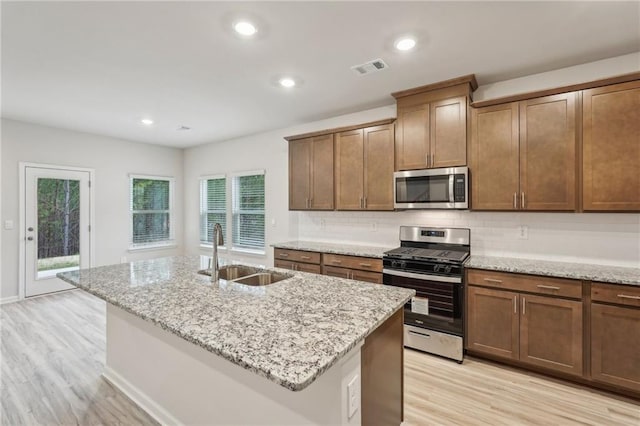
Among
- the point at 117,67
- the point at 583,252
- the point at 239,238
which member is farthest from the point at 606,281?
the point at 239,238

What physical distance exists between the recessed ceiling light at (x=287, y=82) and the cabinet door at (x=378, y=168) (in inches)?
40.5

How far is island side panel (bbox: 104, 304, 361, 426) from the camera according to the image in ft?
3.85

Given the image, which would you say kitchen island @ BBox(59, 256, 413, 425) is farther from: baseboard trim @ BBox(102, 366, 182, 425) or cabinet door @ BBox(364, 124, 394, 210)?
cabinet door @ BBox(364, 124, 394, 210)

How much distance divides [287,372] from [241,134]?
4.85 metres

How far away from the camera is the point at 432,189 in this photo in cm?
310

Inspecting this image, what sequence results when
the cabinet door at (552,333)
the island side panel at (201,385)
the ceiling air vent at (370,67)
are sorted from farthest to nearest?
1. the ceiling air vent at (370,67)
2. the cabinet door at (552,333)
3. the island side panel at (201,385)

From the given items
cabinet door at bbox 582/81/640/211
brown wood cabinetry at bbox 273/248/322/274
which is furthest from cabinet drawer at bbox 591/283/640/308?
brown wood cabinetry at bbox 273/248/322/274

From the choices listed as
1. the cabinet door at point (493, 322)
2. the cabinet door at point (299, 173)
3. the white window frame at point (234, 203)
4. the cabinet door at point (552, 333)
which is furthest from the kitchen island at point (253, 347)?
the white window frame at point (234, 203)

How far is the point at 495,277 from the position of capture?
260 centimetres

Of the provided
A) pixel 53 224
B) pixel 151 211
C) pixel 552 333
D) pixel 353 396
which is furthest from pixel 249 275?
pixel 151 211

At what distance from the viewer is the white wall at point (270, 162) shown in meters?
4.36

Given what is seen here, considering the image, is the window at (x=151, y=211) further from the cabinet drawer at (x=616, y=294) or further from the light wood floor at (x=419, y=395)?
the cabinet drawer at (x=616, y=294)

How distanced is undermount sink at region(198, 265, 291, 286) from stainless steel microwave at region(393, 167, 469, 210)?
66.0 inches

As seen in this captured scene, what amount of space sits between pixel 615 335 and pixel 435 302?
123cm
